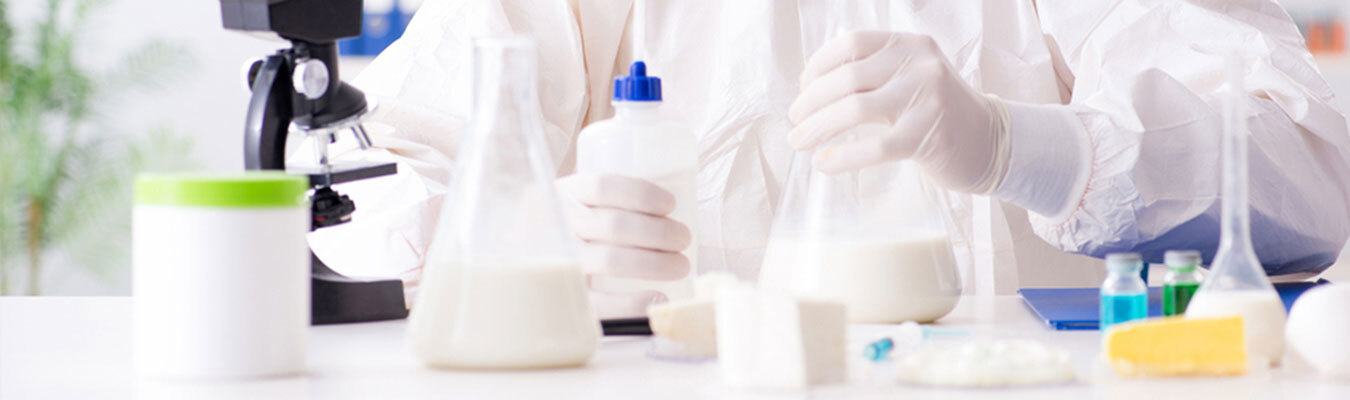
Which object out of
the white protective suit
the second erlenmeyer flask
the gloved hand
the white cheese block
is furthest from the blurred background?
the white cheese block

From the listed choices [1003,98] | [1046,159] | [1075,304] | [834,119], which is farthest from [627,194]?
[1003,98]

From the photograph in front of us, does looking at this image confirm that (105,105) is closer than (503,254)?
No

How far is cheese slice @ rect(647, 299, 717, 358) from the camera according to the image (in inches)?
26.6

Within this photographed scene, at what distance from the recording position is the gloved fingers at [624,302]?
0.89 meters

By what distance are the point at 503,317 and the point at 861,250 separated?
274 millimetres

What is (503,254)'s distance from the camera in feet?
2.00

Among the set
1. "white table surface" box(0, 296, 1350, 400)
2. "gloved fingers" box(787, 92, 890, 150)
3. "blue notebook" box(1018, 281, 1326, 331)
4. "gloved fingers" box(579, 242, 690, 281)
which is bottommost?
"blue notebook" box(1018, 281, 1326, 331)

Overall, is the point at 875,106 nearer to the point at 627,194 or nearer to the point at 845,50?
the point at 845,50

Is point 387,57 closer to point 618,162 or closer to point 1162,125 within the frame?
point 618,162

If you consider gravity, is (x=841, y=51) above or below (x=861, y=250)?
above

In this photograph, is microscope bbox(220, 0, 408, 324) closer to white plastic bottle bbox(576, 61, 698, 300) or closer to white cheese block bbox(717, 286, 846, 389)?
white plastic bottle bbox(576, 61, 698, 300)

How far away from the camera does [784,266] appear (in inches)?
31.4

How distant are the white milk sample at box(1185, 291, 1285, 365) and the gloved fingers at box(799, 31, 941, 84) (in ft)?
1.27

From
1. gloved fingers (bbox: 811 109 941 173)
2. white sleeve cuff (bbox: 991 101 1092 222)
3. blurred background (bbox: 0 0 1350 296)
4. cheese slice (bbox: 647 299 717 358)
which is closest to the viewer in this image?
cheese slice (bbox: 647 299 717 358)
